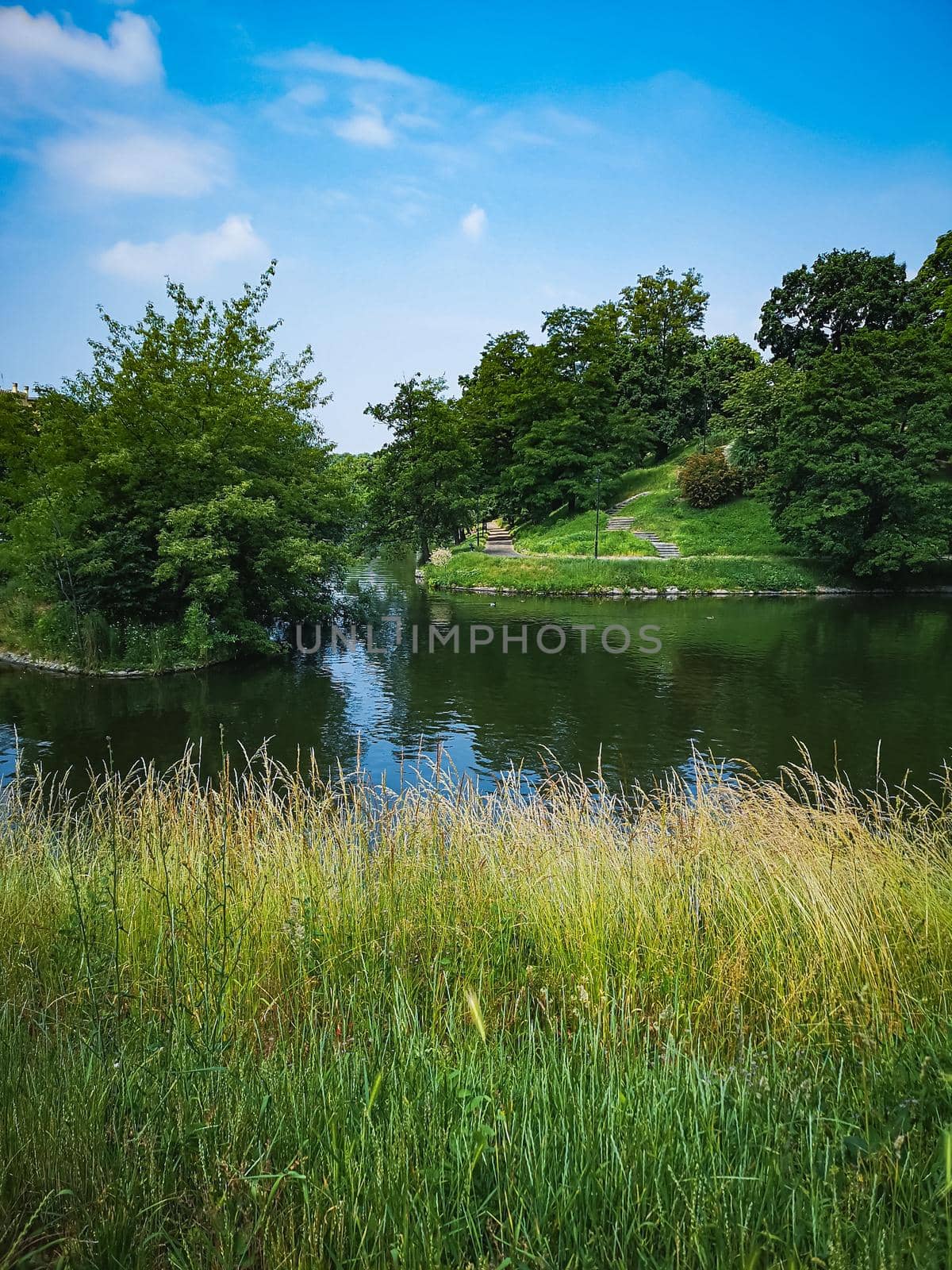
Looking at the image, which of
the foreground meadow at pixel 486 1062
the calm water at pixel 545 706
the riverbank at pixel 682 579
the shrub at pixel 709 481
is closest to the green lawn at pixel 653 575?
the riverbank at pixel 682 579

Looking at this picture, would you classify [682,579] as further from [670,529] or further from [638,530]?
[638,530]

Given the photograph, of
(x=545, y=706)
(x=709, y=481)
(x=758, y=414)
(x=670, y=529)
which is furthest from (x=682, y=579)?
(x=545, y=706)

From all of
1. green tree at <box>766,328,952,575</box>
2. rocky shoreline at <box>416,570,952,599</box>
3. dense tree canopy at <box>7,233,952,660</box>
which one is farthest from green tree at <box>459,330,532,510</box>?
green tree at <box>766,328,952,575</box>

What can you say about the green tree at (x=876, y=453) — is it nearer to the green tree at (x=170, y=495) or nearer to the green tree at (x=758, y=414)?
the green tree at (x=758, y=414)

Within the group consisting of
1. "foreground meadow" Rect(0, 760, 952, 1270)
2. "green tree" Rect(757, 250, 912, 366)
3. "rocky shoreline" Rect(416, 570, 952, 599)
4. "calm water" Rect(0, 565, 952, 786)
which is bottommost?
"calm water" Rect(0, 565, 952, 786)

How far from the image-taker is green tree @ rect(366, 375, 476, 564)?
3431 centimetres

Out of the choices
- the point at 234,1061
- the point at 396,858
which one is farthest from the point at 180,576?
the point at 234,1061

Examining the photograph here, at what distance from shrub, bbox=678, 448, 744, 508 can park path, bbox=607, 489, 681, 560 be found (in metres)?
3.23

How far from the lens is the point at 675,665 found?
16531 mm

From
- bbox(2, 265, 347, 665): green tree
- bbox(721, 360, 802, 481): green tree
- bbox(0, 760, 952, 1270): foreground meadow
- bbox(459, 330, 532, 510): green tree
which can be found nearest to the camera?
bbox(0, 760, 952, 1270): foreground meadow

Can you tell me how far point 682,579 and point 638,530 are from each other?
6274 mm

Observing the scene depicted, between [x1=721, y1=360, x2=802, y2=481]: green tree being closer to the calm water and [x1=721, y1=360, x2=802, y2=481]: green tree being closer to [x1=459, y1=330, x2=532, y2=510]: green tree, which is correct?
[x1=459, y1=330, x2=532, y2=510]: green tree

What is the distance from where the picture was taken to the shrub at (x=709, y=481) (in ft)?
118

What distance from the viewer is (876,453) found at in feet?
94.4
